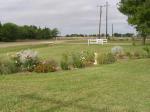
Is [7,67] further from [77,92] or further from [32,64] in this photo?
[77,92]

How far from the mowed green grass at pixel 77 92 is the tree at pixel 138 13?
35237mm

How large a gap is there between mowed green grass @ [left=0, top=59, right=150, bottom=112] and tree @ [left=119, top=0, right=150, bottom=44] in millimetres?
35237

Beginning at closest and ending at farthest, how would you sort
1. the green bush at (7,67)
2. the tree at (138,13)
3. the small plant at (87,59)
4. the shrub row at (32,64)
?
the green bush at (7,67) < the shrub row at (32,64) < the small plant at (87,59) < the tree at (138,13)

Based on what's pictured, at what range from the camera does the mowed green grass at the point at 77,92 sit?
941 cm

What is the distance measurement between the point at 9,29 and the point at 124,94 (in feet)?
290

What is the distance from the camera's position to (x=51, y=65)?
17.7 m

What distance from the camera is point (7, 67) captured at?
1681 centimetres

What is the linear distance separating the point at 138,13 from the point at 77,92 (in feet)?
135

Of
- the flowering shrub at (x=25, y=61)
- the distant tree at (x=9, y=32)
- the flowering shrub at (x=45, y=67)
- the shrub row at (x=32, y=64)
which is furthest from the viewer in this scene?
the distant tree at (x=9, y=32)

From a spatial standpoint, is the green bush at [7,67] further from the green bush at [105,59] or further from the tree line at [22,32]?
the tree line at [22,32]

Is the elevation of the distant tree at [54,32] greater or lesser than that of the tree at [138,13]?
lesser

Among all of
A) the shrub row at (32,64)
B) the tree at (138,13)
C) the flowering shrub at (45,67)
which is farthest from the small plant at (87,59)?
the tree at (138,13)

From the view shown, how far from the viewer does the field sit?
370 inches

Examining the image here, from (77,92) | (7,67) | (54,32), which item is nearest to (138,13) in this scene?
(7,67)
